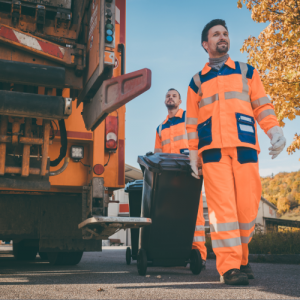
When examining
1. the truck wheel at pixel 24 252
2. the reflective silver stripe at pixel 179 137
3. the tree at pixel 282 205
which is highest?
the reflective silver stripe at pixel 179 137

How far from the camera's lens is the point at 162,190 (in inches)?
135

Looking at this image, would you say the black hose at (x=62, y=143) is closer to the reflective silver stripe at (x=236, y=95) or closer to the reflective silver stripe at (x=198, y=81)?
the reflective silver stripe at (x=198, y=81)

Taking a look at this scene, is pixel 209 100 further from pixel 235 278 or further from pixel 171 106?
pixel 171 106

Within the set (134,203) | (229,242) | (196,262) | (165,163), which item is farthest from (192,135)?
(134,203)

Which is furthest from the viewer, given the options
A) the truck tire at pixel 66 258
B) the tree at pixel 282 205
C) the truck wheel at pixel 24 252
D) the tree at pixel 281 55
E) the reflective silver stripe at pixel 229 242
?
the tree at pixel 282 205

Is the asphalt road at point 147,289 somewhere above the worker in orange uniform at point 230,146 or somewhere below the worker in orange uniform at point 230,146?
below

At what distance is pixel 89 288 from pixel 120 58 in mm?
2340

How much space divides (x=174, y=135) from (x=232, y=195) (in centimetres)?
196

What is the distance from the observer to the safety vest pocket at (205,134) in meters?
3.02

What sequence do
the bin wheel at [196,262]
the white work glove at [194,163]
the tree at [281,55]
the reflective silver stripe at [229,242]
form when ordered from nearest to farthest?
1. the reflective silver stripe at [229,242]
2. the white work glove at [194,163]
3. the bin wheel at [196,262]
4. the tree at [281,55]

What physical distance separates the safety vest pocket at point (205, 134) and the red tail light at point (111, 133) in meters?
1.02

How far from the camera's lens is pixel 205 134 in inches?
121

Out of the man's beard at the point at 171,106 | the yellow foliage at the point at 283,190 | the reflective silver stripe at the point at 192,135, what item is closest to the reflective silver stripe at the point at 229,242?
the reflective silver stripe at the point at 192,135

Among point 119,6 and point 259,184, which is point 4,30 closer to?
point 119,6
